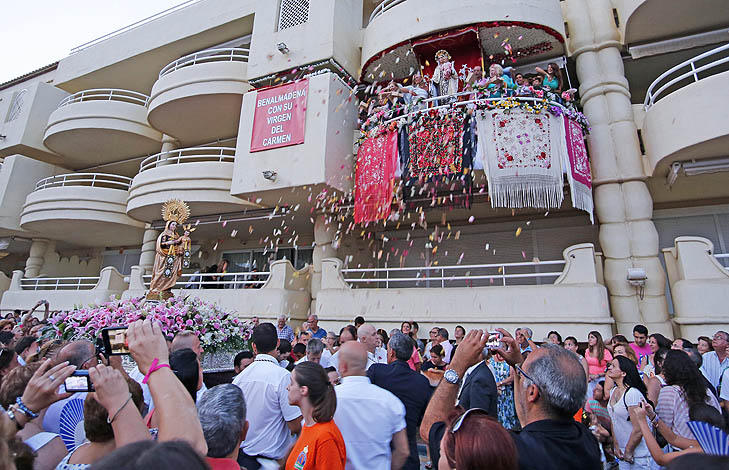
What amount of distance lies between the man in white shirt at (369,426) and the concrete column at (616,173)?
7751 millimetres

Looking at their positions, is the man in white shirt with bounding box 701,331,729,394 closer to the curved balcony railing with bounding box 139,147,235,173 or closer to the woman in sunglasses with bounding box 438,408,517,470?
the woman in sunglasses with bounding box 438,408,517,470

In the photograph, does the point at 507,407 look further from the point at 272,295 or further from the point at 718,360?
the point at 272,295

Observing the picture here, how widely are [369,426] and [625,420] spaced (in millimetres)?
2277

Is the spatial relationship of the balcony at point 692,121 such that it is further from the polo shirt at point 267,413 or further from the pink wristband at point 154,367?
the pink wristband at point 154,367

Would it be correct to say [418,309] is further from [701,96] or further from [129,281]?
[129,281]

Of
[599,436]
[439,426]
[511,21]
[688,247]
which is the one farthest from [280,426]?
[511,21]

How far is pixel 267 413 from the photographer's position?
2.99 m

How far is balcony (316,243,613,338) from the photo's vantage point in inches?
322

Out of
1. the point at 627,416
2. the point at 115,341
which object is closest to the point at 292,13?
the point at 115,341

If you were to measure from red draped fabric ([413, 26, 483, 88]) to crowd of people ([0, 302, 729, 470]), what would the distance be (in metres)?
9.05

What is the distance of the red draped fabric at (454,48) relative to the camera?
1062 cm

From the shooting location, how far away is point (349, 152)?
1176 cm

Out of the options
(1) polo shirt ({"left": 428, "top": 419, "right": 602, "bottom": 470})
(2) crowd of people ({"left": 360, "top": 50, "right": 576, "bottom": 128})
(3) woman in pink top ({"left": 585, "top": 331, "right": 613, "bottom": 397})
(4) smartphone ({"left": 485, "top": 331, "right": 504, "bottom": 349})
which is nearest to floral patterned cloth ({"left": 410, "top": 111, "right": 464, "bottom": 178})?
(2) crowd of people ({"left": 360, "top": 50, "right": 576, "bottom": 128})

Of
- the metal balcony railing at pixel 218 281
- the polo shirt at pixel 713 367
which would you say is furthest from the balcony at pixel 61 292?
the polo shirt at pixel 713 367
